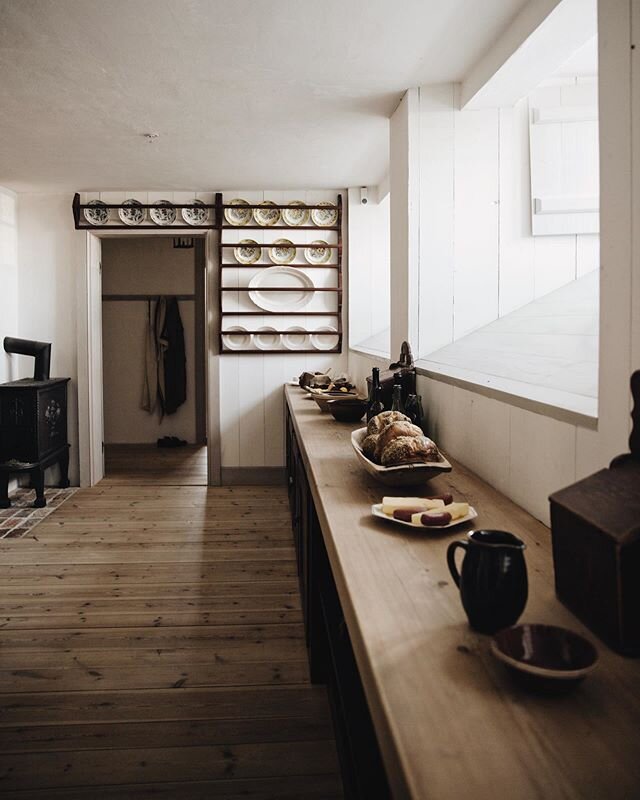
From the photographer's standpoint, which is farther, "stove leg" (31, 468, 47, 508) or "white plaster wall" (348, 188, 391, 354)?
"white plaster wall" (348, 188, 391, 354)

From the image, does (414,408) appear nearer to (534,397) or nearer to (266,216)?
(534,397)

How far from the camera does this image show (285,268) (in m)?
5.79

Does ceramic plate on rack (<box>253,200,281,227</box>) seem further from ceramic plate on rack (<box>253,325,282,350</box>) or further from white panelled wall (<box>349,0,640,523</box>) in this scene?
white panelled wall (<box>349,0,640,523</box>)

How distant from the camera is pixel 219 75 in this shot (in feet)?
10.1

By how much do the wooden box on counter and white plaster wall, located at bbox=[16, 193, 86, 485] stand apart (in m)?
5.39

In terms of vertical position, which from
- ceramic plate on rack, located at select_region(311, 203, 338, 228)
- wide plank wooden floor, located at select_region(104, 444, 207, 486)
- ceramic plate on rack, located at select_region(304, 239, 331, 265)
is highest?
ceramic plate on rack, located at select_region(311, 203, 338, 228)

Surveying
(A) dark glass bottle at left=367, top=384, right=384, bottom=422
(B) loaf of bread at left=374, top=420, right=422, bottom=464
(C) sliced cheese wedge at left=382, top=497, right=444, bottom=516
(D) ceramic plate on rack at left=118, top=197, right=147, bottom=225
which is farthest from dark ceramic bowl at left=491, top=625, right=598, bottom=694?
(D) ceramic plate on rack at left=118, top=197, right=147, bottom=225

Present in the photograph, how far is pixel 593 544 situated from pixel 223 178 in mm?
4806

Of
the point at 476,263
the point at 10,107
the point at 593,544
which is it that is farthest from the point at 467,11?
the point at 10,107

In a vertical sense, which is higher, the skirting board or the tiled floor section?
the skirting board

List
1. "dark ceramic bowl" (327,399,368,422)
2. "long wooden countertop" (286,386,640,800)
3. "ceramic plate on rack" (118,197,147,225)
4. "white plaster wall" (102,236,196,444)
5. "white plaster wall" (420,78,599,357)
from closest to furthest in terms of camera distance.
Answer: "long wooden countertop" (286,386,640,800) < "white plaster wall" (420,78,599,357) < "dark ceramic bowl" (327,399,368,422) < "ceramic plate on rack" (118,197,147,225) < "white plaster wall" (102,236,196,444)

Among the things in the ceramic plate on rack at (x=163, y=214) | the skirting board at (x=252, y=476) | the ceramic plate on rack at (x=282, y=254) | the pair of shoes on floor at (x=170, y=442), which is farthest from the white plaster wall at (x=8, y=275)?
the pair of shoes on floor at (x=170, y=442)

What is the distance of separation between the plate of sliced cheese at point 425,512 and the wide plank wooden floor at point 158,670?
881mm

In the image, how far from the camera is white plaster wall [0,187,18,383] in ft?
18.0
